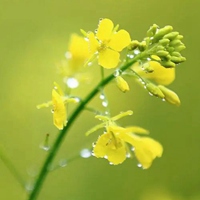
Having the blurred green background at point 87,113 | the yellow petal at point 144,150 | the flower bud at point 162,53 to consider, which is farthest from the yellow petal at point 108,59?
the blurred green background at point 87,113

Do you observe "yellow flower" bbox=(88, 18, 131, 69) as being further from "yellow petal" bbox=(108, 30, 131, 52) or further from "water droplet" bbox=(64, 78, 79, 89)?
"water droplet" bbox=(64, 78, 79, 89)

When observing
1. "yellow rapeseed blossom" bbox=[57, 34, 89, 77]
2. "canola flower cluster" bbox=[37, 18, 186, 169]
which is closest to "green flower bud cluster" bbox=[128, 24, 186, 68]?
"canola flower cluster" bbox=[37, 18, 186, 169]

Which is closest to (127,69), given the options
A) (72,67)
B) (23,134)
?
(72,67)

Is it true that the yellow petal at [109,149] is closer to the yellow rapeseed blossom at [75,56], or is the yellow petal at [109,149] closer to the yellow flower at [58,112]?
the yellow flower at [58,112]

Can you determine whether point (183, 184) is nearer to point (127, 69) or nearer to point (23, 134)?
point (23, 134)

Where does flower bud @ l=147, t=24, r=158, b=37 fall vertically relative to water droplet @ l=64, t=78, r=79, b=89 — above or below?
above

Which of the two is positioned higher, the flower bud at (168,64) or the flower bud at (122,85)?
the flower bud at (122,85)
